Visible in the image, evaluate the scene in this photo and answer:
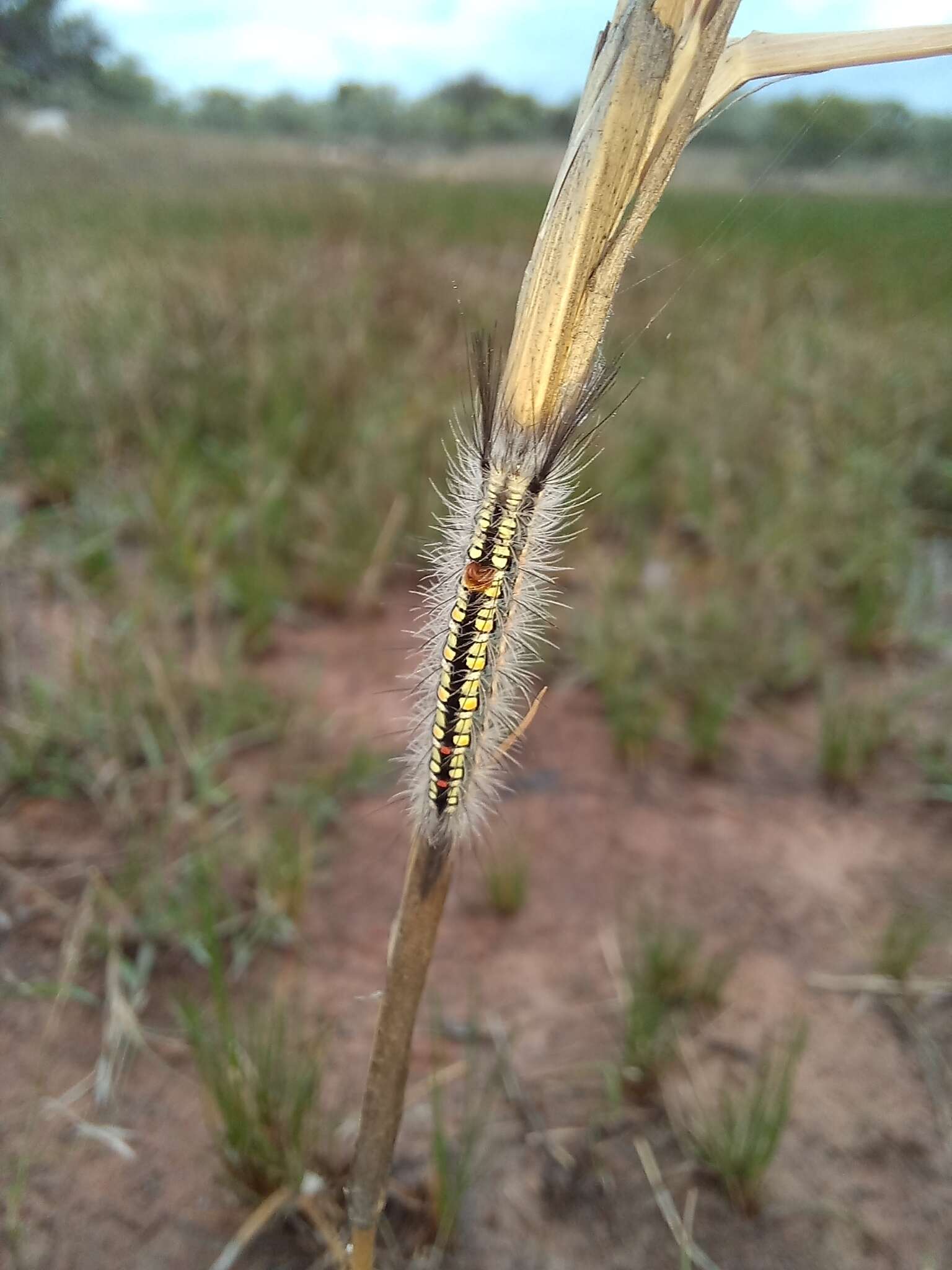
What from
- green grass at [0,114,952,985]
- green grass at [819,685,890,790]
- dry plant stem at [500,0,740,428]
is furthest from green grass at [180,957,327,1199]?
green grass at [819,685,890,790]

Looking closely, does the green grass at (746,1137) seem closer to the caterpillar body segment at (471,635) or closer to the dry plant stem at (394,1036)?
the dry plant stem at (394,1036)

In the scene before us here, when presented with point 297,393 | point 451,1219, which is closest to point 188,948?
point 451,1219

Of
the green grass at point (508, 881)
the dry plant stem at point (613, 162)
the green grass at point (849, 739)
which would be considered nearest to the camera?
the dry plant stem at point (613, 162)

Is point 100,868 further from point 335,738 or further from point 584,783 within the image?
point 584,783

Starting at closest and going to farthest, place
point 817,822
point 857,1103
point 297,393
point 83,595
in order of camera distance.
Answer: point 857,1103, point 817,822, point 83,595, point 297,393

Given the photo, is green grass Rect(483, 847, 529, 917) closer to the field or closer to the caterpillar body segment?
the field

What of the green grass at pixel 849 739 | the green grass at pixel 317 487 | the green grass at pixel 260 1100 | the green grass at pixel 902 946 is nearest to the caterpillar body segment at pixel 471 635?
the green grass at pixel 317 487
